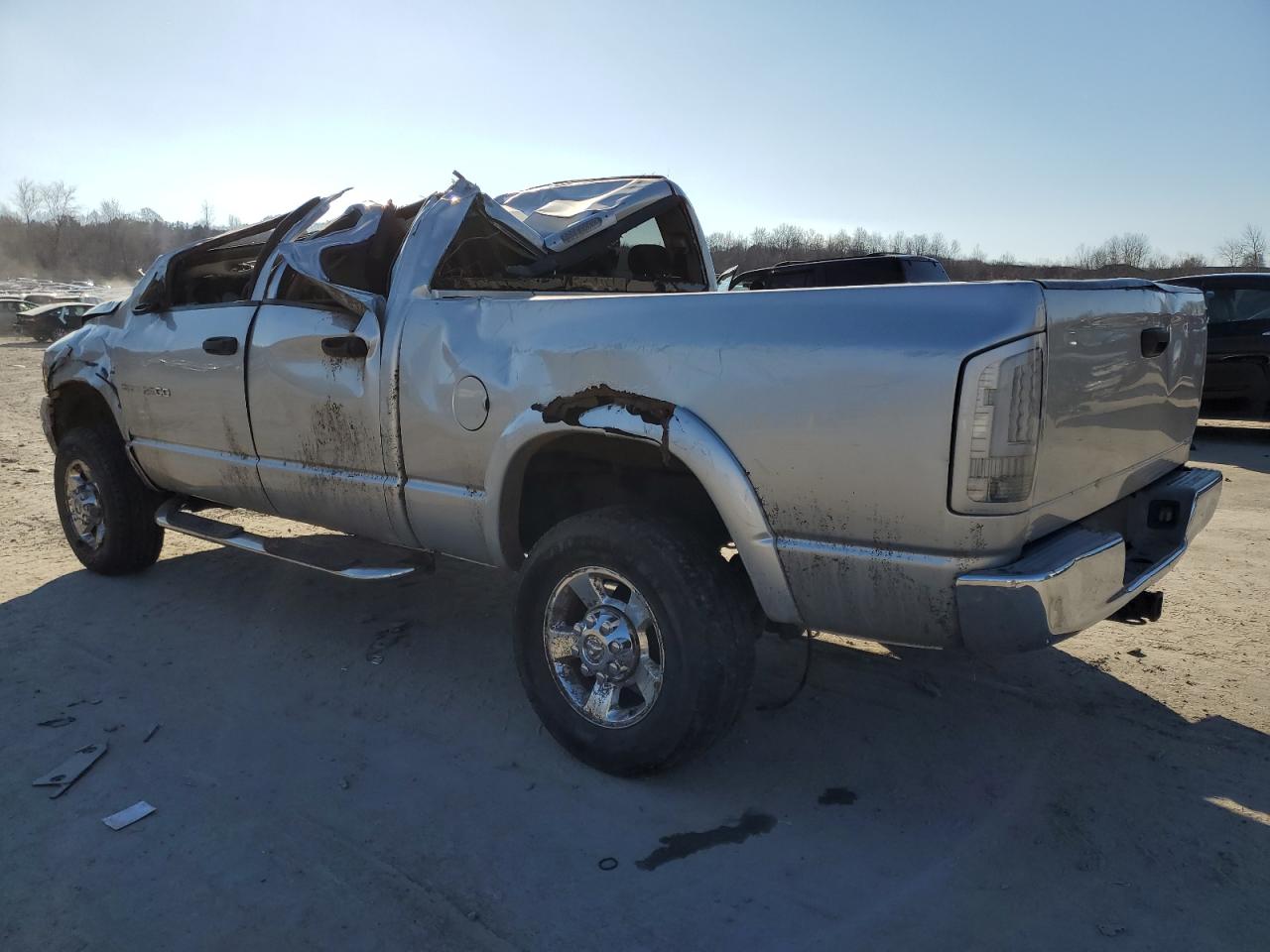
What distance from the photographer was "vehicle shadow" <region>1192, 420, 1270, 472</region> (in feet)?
28.9

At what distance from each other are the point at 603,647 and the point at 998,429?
147cm

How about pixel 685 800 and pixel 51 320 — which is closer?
pixel 685 800

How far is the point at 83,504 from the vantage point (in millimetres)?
5441

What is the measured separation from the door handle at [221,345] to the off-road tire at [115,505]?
1.34 m

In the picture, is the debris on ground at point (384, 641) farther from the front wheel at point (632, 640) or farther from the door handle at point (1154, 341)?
the door handle at point (1154, 341)

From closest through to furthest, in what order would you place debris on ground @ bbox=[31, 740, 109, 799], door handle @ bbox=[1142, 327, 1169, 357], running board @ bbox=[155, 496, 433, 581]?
door handle @ bbox=[1142, 327, 1169, 357] → debris on ground @ bbox=[31, 740, 109, 799] → running board @ bbox=[155, 496, 433, 581]

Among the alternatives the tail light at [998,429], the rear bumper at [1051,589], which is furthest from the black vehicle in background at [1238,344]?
the tail light at [998,429]

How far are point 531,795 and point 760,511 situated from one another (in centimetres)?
124

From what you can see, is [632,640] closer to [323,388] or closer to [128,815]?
[128,815]

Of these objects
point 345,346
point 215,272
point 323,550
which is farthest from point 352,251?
point 215,272

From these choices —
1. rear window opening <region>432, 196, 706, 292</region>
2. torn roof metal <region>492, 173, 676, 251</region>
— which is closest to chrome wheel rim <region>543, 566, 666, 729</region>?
rear window opening <region>432, 196, 706, 292</region>

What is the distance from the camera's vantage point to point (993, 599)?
2.36 m

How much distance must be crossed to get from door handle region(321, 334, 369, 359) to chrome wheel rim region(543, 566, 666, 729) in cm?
134

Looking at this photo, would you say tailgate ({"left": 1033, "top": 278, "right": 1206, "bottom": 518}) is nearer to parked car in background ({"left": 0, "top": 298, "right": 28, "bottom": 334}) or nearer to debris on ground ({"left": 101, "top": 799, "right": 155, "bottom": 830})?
debris on ground ({"left": 101, "top": 799, "right": 155, "bottom": 830})
